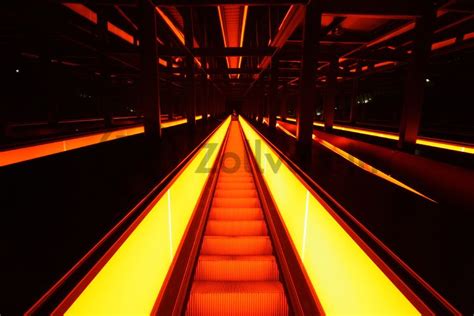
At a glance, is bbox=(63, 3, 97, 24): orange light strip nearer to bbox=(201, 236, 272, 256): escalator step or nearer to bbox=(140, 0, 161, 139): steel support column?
bbox=(140, 0, 161, 139): steel support column

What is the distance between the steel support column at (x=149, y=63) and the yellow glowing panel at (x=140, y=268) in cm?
268

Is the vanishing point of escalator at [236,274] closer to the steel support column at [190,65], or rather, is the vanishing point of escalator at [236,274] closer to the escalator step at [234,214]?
the escalator step at [234,214]

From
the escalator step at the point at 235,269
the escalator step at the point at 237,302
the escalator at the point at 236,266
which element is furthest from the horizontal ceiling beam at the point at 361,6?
the escalator step at the point at 237,302

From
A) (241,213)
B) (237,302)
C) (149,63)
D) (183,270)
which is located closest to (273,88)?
(149,63)

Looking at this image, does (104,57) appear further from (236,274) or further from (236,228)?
(236,274)

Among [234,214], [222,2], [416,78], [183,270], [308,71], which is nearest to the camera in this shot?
[183,270]

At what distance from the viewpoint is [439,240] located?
5.20 ft

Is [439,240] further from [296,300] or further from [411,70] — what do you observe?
[411,70]

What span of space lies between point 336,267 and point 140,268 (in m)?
1.43

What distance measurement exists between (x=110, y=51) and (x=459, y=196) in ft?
27.1

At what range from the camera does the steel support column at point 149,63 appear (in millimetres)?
4801

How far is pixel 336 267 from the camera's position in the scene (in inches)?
74.4

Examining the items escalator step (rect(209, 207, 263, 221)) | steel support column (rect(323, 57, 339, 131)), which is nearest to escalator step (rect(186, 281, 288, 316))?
escalator step (rect(209, 207, 263, 221))

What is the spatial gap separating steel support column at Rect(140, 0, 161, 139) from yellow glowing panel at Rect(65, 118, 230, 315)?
2684 millimetres
